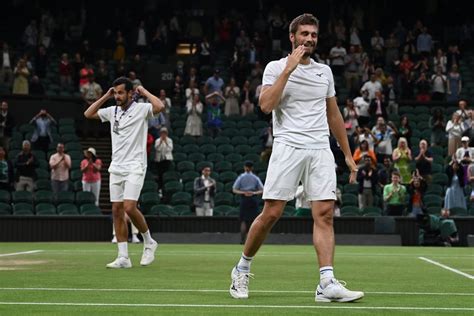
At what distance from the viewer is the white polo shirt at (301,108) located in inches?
353

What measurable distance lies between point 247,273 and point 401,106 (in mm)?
26052

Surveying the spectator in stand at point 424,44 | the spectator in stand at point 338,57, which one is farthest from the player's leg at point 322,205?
the spectator in stand at point 424,44

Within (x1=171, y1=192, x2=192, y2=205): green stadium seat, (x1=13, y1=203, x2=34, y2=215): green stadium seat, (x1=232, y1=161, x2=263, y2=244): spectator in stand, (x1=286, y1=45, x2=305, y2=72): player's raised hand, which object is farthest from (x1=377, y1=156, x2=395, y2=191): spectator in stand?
(x1=286, y1=45, x2=305, y2=72): player's raised hand

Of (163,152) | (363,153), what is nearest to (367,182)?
(363,153)

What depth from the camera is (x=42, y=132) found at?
2991 cm

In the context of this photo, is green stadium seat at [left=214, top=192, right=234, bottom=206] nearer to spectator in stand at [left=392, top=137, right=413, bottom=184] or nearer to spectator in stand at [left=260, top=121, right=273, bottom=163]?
spectator in stand at [left=260, top=121, right=273, bottom=163]

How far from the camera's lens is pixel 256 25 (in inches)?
1580

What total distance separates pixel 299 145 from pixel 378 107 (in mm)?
22434

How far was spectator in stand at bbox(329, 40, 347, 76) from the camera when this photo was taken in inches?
1388

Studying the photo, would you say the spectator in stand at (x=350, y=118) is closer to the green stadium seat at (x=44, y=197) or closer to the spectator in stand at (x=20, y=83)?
the green stadium seat at (x=44, y=197)

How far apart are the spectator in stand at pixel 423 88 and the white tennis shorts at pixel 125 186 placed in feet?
73.9

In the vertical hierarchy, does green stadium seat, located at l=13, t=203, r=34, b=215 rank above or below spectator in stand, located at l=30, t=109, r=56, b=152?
below

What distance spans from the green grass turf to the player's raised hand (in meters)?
1.90

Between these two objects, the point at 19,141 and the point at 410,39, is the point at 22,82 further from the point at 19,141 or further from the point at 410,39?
the point at 410,39
